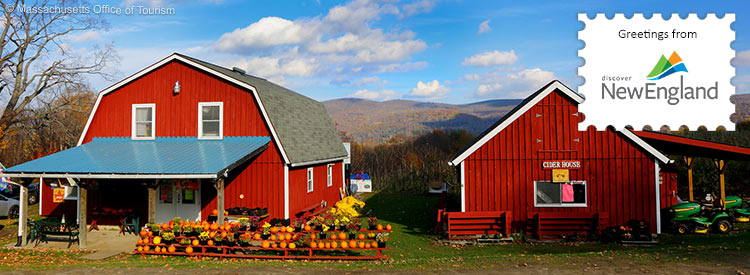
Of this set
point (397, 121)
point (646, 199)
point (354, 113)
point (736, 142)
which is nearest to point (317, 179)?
point (646, 199)

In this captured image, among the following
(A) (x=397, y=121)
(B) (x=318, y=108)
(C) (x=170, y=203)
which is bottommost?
(C) (x=170, y=203)

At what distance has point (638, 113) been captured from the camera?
13.1m

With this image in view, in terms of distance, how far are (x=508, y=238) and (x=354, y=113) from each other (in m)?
146

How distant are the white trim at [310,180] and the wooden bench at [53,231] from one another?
815 centimetres

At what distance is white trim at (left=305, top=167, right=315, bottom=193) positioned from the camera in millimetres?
19044

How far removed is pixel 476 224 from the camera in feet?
48.8

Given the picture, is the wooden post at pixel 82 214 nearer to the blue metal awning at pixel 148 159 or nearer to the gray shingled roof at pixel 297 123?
the blue metal awning at pixel 148 159

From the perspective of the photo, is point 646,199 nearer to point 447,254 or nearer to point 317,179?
point 447,254

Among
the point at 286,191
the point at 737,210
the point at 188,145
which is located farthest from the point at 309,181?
the point at 737,210

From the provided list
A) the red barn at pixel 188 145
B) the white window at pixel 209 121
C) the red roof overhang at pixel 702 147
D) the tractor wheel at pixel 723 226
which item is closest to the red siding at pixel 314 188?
the red barn at pixel 188 145

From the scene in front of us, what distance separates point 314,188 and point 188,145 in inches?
221

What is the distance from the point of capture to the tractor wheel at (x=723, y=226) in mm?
14477

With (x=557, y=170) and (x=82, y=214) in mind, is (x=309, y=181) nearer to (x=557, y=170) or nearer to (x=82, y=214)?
(x=82, y=214)

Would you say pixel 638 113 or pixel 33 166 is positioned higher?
pixel 638 113
